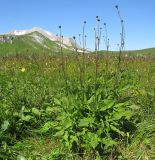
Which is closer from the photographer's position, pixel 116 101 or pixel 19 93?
pixel 116 101

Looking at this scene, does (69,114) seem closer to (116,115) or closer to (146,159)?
(116,115)

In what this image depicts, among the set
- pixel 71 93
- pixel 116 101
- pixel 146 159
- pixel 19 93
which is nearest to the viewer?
pixel 146 159

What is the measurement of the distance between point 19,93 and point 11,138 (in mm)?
1507

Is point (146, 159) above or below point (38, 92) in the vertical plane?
below

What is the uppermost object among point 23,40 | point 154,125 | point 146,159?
point 23,40

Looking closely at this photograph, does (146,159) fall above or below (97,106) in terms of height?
below

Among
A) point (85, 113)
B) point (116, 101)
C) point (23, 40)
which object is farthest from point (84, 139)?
point (23, 40)

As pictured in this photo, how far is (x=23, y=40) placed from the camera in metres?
142

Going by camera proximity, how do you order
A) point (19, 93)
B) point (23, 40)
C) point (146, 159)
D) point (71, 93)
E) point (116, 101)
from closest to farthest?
point (146, 159) → point (116, 101) → point (71, 93) → point (19, 93) → point (23, 40)

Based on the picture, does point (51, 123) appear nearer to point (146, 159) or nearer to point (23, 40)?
point (146, 159)

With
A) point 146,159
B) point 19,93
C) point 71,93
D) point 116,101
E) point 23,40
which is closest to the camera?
point 146,159

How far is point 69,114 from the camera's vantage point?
17.3ft

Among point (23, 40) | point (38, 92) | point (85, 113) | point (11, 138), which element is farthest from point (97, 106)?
point (23, 40)

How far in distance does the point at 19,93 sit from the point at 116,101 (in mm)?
2204
